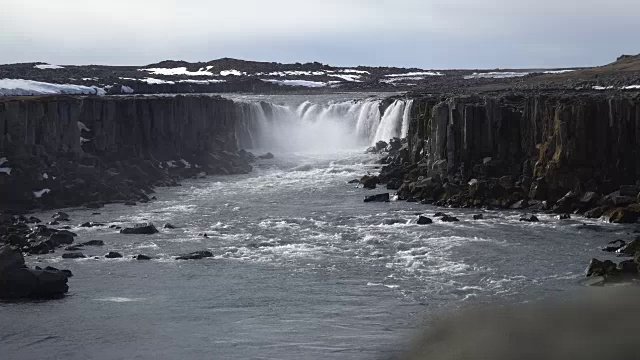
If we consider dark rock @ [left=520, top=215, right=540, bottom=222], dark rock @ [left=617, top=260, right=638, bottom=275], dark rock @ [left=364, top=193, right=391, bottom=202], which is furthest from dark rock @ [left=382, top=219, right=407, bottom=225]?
dark rock @ [left=617, top=260, right=638, bottom=275]

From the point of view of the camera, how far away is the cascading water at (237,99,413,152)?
8325 centimetres

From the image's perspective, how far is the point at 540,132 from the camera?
52562mm

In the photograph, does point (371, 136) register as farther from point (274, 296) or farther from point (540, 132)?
point (274, 296)

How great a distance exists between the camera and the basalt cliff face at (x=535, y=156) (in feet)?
157

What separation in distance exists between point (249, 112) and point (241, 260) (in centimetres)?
4861

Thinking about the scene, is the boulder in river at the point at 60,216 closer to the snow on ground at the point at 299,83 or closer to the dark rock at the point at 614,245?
the dark rock at the point at 614,245

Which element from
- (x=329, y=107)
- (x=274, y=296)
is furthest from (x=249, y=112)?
(x=274, y=296)

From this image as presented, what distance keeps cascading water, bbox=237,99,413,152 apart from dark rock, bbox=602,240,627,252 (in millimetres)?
42720

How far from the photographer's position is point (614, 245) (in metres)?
38.2

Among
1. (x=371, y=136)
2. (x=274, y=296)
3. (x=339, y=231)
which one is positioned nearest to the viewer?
(x=274, y=296)

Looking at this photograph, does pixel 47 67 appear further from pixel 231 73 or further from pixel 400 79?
pixel 400 79

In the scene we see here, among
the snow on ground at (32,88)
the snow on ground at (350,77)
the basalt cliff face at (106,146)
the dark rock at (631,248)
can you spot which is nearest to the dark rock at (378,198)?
the basalt cliff face at (106,146)

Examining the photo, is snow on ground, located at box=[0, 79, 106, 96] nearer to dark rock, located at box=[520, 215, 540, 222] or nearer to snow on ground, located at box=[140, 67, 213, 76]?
dark rock, located at box=[520, 215, 540, 222]

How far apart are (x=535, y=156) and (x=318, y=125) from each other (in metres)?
39.4
